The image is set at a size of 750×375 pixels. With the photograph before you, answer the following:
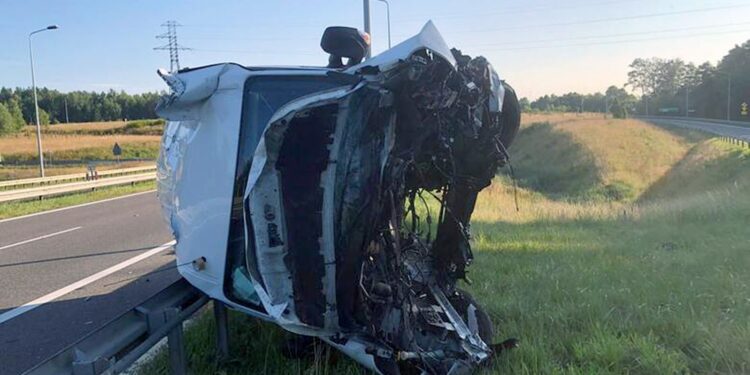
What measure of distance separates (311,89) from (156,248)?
262 inches

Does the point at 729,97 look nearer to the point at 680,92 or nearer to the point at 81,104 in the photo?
the point at 680,92

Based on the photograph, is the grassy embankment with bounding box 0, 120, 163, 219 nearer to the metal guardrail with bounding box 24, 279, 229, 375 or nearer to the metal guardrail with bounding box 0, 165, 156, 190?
the metal guardrail with bounding box 0, 165, 156, 190

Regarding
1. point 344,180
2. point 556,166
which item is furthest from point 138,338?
point 556,166

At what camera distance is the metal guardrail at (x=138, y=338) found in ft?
8.74

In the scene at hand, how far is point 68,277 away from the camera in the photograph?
7.62 meters

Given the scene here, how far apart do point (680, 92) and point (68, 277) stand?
372 ft

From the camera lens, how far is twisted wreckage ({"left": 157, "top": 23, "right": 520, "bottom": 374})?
131 inches

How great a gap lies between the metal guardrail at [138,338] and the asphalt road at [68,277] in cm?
163

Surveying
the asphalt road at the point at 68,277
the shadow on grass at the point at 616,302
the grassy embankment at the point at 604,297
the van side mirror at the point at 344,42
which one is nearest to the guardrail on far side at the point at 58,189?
the asphalt road at the point at 68,277

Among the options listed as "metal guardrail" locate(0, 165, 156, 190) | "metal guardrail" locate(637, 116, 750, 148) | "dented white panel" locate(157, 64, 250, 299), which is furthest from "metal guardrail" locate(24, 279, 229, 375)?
"metal guardrail" locate(637, 116, 750, 148)

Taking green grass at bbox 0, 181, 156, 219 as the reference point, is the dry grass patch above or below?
above

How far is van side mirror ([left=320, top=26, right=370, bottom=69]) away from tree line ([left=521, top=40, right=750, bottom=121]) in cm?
3871

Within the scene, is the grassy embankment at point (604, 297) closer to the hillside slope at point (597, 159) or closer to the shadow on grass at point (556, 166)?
the shadow on grass at point (556, 166)

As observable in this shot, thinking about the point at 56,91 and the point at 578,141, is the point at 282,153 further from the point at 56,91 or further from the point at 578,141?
the point at 56,91
